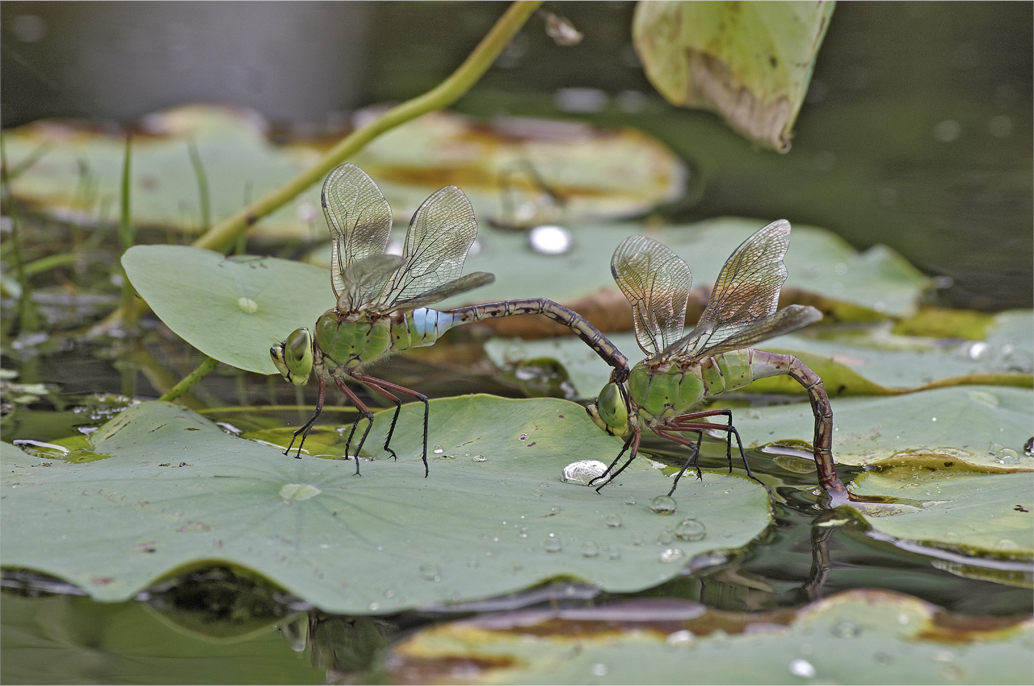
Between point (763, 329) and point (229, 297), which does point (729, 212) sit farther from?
point (229, 297)

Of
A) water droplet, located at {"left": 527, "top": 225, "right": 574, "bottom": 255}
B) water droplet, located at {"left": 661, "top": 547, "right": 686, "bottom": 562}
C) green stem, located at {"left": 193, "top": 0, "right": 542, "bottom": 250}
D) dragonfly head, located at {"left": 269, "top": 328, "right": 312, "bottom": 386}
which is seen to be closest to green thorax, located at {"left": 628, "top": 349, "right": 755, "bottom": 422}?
water droplet, located at {"left": 661, "top": 547, "right": 686, "bottom": 562}

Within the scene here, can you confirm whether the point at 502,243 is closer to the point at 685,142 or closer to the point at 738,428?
the point at 738,428

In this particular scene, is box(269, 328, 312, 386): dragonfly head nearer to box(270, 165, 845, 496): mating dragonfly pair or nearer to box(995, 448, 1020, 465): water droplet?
box(270, 165, 845, 496): mating dragonfly pair

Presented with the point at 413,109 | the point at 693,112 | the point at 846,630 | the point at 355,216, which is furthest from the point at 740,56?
the point at 693,112

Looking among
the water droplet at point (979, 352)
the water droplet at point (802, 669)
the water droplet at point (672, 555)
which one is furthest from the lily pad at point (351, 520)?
the water droplet at point (979, 352)

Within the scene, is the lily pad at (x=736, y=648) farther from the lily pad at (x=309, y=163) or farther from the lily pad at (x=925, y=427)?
the lily pad at (x=309, y=163)

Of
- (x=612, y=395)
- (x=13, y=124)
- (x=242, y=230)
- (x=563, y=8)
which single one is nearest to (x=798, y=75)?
(x=612, y=395)
